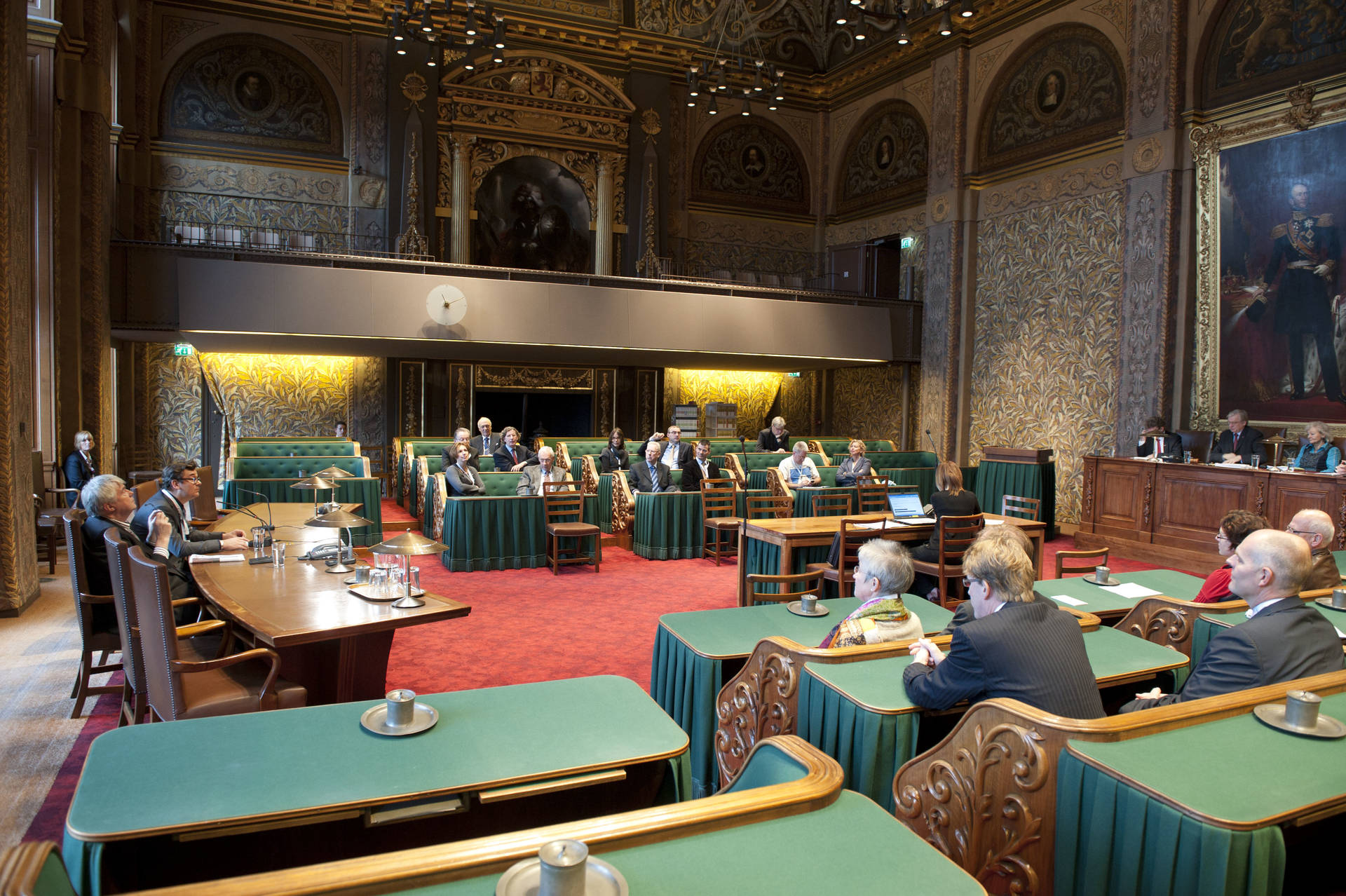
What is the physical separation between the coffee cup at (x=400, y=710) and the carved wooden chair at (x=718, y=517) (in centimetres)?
657

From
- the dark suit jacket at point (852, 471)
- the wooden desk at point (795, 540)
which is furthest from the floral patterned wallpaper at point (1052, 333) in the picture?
the wooden desk at point (795, 540)

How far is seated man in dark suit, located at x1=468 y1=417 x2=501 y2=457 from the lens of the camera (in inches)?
405

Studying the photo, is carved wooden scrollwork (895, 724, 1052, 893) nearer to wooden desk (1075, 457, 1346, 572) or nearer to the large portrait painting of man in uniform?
wooden desk (1075, 457, 1346, 572)

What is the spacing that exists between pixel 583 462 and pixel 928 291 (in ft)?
23.5

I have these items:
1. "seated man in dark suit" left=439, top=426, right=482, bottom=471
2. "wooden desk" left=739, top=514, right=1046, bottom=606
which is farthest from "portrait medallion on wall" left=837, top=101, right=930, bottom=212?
"seated man in dark suit" left=439, top=426, right=482, bottom=471

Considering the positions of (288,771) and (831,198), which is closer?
(288,771)

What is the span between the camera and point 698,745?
10.9ft

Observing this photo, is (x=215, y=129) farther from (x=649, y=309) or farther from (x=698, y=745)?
(x=698, y=745)

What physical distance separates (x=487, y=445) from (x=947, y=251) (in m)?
8.07

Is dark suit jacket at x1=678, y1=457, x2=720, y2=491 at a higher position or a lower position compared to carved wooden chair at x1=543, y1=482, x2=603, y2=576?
higher

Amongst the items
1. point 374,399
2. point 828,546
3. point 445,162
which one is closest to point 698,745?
point 828,546

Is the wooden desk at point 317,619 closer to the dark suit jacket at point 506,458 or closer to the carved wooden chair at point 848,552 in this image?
the carved wooden chair at point 848,552

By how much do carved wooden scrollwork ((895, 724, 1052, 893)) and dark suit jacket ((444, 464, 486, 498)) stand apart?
670cm

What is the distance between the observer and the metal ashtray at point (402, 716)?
2.04 m
